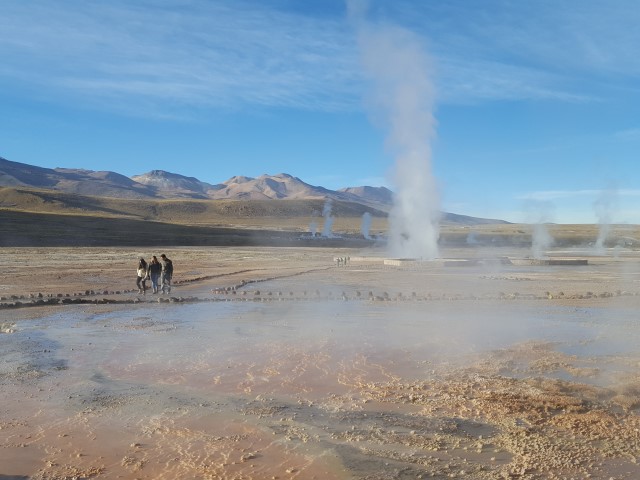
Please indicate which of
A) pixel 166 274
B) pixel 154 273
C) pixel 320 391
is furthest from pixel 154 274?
pixel 320 391

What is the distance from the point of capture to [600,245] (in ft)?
185

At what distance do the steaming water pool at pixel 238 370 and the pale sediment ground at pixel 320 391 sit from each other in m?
0.03

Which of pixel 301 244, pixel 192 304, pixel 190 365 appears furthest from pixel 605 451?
pixel 301 244

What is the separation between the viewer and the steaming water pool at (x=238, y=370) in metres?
5.66

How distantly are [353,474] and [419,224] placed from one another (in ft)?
116

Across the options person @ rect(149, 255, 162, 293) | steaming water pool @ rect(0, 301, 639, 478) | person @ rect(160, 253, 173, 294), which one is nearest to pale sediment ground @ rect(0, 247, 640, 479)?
steaming water pool @ rect(0, 301, 639, 478)

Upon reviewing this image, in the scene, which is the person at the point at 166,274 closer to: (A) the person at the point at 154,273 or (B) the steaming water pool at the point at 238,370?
(A) the person at the point at 154,273

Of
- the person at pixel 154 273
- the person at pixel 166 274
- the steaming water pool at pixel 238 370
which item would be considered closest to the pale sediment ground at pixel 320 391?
the steaming water pool at pixel 238 370

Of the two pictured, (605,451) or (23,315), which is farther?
(23,315)

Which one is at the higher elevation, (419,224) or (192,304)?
(419,224)

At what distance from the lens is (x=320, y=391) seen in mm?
7746

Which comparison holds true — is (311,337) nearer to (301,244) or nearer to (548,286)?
(548,286)

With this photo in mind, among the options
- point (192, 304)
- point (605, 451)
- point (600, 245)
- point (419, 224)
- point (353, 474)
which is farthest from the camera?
point (600, 245)

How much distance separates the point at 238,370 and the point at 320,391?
165cm
